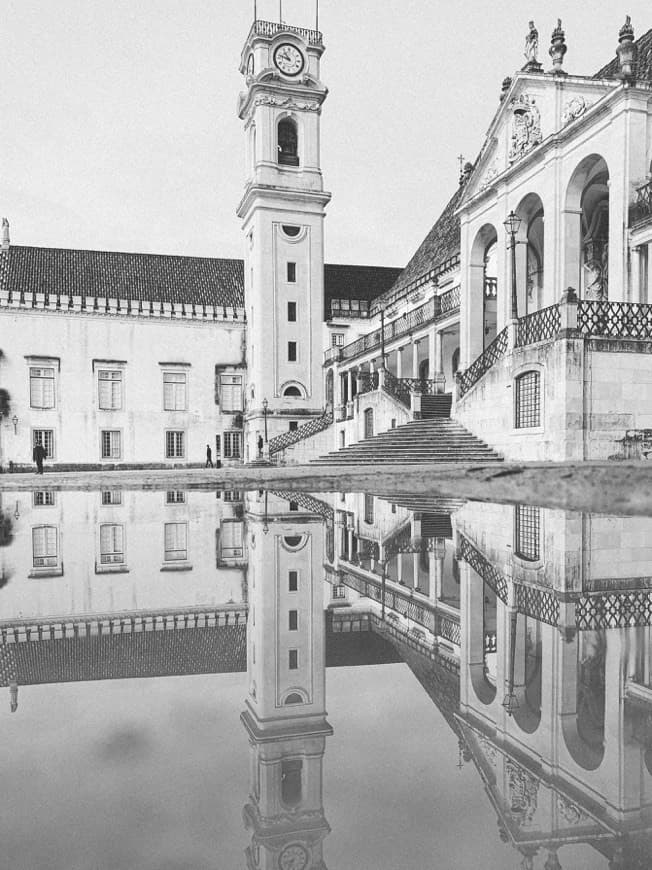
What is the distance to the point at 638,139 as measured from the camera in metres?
20.0

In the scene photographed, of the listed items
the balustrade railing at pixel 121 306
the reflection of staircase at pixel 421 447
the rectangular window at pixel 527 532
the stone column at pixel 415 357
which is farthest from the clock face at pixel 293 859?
the balustrade railing at pixel 121 306

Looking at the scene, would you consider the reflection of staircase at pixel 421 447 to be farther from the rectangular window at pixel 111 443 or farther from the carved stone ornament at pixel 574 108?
the rectangular window at pixel 111 443

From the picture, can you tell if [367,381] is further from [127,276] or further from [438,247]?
[127,276]

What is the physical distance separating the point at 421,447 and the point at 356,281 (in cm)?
3101

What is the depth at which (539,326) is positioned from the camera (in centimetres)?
1925

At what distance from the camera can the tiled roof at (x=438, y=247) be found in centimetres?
3897

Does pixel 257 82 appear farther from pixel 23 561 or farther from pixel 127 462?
pixel 23 561

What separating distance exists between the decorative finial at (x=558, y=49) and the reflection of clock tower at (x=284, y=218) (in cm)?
2249

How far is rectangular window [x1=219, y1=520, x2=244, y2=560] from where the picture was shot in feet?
20.4

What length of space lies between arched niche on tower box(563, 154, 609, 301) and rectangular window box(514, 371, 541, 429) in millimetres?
5157

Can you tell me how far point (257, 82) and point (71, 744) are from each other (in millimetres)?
46287

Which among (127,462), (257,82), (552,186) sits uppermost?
(257,82)

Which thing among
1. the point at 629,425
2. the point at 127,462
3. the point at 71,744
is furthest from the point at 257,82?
the point at 71,744

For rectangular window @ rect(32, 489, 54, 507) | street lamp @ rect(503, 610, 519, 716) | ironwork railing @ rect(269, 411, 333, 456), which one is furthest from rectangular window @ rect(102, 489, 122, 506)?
ironwork railing @ rect(269, 411, 333, 456)
